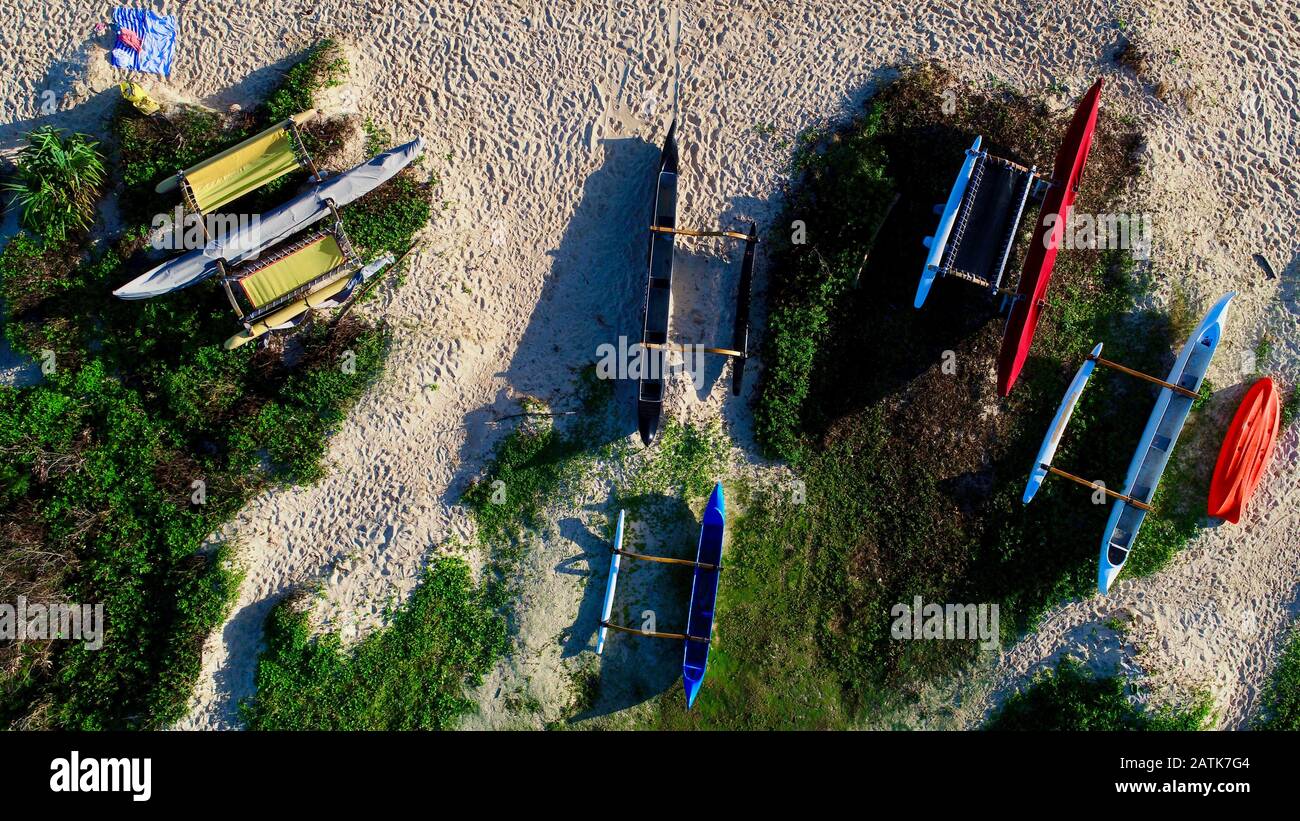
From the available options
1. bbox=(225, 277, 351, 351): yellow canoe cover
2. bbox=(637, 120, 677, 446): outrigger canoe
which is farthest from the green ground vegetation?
bbox=(225, 277, 351, 351): yellow canoe cover

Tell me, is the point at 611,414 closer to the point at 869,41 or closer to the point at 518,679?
the point at 518,679

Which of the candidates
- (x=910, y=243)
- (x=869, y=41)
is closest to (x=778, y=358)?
(x=910, y=243)

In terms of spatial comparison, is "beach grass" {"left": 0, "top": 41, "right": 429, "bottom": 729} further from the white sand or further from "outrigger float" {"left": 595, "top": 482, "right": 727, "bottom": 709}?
"outrigger float" {"left": 595, "top": 482, "right": 727, "bottom": 709}

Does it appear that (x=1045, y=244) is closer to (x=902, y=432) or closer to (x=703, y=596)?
(x=902, y=432)

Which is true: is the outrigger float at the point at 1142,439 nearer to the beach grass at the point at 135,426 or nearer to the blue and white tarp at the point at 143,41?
the beach grass at the point at 135,426

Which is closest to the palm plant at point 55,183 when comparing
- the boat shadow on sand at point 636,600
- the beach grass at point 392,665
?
the beach grass at point 392,665

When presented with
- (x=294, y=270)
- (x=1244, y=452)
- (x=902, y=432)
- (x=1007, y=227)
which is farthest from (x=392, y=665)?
(x=1244, y=452)

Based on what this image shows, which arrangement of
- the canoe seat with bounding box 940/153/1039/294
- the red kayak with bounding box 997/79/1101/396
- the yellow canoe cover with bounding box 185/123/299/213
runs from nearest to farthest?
the red kayak with bounding box 997/79/1101/396 < the canoe seat with bounding box 940/153/1039/294 < the yellow canoe cover with bounding box 185/123/299/213

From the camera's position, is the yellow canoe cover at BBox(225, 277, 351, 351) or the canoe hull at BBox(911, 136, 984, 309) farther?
the yellow canoe cover at BBox(225, 277, 351, 351)
